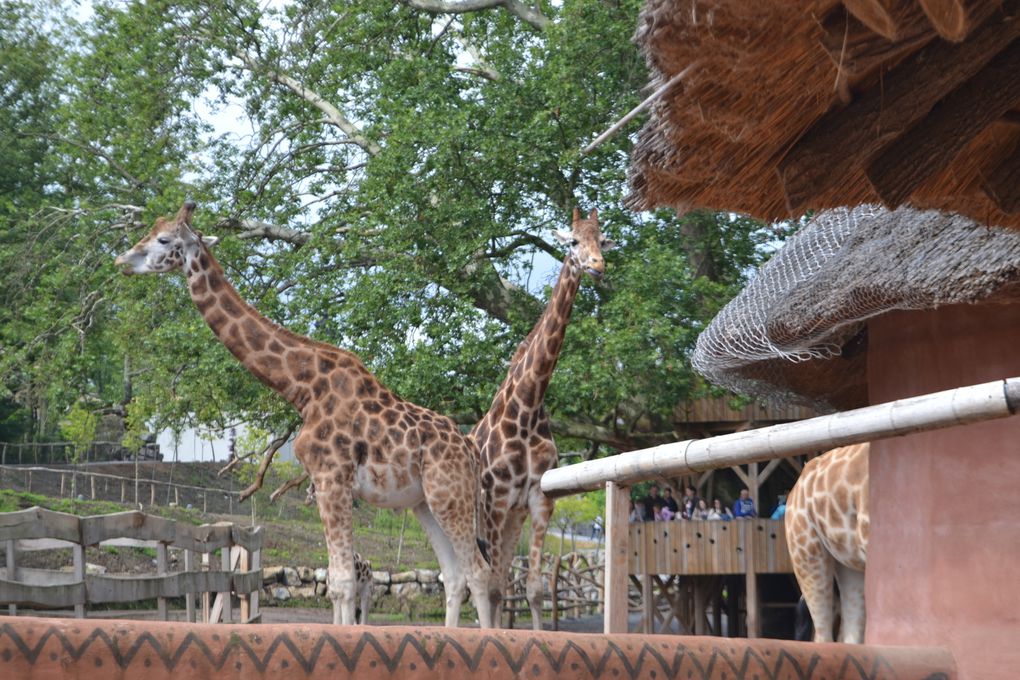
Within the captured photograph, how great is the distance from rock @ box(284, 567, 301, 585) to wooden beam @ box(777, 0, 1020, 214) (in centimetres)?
1935

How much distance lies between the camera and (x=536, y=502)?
920 cm

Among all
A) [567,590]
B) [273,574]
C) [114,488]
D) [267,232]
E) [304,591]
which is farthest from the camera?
[114,488]

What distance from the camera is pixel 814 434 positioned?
13.2 ft

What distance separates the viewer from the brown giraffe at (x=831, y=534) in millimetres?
8516

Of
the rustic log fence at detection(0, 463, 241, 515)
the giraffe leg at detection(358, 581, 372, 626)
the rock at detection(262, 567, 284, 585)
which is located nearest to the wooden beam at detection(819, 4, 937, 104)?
the giraffe leg at detection(358, 581, 372, 626)

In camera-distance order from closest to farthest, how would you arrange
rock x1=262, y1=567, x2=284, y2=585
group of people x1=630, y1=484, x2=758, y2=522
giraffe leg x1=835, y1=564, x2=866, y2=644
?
1. giraffe leg x1=835, y1=564, x2=866, y2=644
2. group of people x1=630, y1=484, x2=758, y2=522
3. rock x1=262, y1=567, x2=284, y2=585

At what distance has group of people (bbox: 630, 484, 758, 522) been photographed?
1588 cm

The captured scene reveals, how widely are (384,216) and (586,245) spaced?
22.4 feet

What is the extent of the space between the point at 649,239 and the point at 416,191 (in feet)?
9.19

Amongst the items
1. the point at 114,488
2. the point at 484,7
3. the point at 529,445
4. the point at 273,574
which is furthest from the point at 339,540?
the point at 114,488

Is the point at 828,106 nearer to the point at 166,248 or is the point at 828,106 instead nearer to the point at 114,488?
the point at 166,248

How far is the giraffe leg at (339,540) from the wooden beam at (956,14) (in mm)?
5488

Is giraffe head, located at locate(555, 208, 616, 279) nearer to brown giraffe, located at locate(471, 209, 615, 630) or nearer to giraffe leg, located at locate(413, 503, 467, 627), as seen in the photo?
brown giraffe, located at locate(471, 209, 615, 630)

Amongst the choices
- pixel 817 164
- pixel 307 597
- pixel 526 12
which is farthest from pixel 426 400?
pixel 817 164
